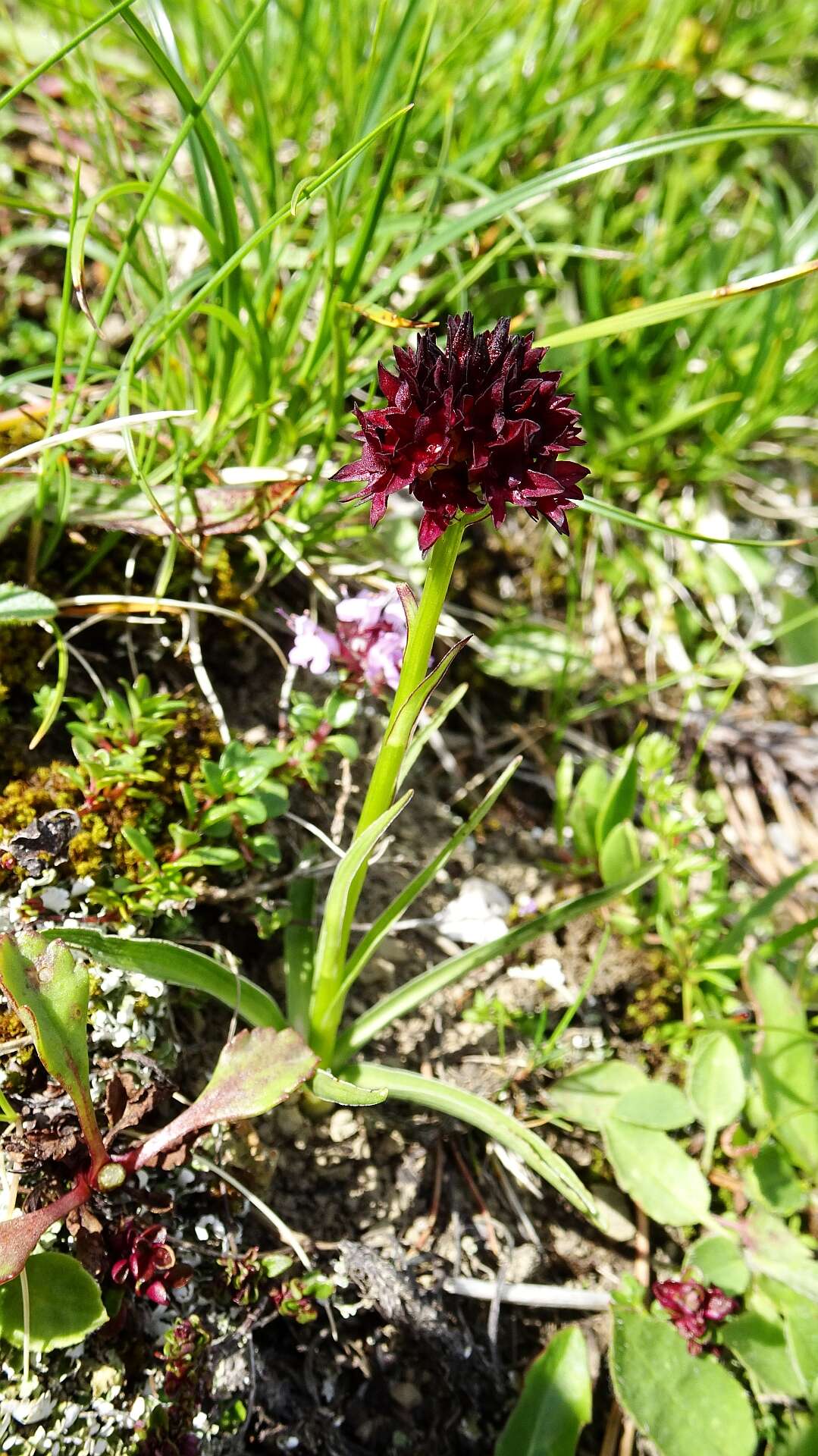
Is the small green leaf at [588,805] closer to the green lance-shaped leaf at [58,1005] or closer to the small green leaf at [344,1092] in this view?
the small green leaf at [344,1092]

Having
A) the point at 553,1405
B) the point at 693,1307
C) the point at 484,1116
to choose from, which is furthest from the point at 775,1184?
the point at 484,1116

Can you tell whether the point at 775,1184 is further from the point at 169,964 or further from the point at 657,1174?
the point at 169,964

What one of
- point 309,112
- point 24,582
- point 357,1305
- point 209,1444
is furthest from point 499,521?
point 309,112

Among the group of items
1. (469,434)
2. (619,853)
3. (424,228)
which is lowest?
(619,853)

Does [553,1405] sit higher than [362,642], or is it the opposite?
[362,642]

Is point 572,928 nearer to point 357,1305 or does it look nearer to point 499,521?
point 357,1305

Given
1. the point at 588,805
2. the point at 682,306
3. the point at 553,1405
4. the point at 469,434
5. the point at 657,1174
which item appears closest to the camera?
the point at 469,434
